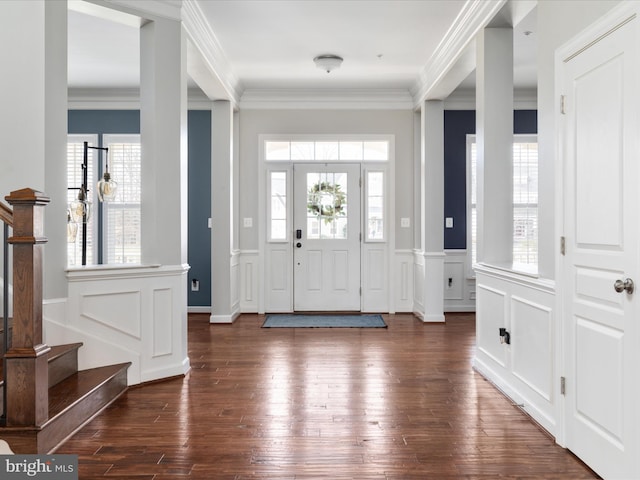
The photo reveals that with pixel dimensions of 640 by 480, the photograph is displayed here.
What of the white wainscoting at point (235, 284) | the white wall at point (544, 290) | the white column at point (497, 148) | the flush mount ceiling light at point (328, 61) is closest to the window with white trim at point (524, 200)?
the flush mount ceiling light at point (328, 61)

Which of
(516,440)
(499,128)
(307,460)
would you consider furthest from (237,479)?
(499,128)

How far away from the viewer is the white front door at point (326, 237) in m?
6.87

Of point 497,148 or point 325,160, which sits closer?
point 497,148

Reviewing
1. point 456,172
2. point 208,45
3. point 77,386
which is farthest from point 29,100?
point 456,172

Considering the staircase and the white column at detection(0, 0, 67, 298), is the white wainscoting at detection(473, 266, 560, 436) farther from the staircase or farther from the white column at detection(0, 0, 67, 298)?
the white column at detection(0, 0, 67, 298)

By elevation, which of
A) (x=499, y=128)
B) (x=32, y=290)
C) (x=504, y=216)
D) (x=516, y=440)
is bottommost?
(x=516, y=440)

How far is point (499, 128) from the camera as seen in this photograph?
3980 mm

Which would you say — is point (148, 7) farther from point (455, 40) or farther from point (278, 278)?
point (278, 278)

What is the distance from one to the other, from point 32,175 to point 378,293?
4666 millimetres

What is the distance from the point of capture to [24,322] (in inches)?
96.3

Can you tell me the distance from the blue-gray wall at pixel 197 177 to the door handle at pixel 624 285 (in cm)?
550

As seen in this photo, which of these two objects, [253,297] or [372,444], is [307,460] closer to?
[372,444]

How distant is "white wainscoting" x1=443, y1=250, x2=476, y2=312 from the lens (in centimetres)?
690

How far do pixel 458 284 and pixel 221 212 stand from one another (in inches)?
130
